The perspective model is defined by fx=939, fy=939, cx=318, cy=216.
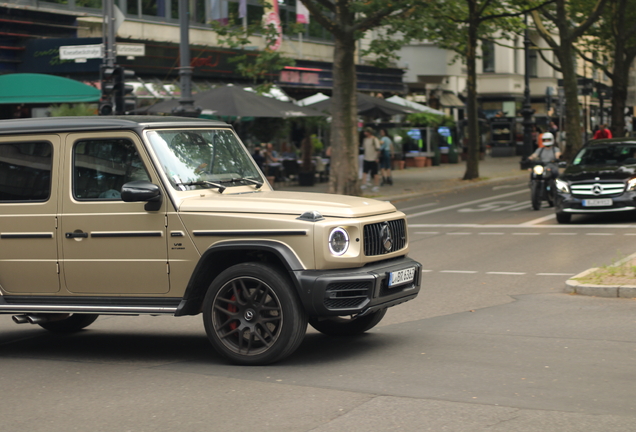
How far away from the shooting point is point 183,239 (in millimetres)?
7055

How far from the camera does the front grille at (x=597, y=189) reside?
17328mm

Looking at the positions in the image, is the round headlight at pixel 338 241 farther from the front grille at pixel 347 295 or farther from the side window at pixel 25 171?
the side window at pixel 25 171

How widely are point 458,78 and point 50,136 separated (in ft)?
167

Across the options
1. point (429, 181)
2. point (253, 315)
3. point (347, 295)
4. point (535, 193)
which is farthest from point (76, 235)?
point (429, 181)

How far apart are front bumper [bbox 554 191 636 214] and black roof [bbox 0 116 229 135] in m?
11.2

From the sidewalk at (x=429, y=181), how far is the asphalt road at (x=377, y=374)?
1650 cm

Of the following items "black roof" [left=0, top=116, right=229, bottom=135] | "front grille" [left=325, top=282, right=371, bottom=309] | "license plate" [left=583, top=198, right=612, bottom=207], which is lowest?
"license plate" [left=583, top=198, right=612, bottom=207]

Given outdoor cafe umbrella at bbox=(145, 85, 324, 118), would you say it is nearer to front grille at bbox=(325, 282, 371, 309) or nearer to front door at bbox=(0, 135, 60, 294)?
front door at bbox=(0, 135, 60, 294)

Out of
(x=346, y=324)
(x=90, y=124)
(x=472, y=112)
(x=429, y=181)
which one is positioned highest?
(x=472, y=112)

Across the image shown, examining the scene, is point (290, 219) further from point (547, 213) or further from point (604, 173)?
point (547, 213)

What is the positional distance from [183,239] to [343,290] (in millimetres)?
1299

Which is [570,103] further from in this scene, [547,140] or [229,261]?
[229,261]

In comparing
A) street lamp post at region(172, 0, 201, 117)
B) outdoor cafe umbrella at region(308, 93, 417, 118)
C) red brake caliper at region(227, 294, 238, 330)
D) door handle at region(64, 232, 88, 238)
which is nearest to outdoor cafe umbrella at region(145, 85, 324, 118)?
street lamp post at region(172, 0, 201, 117)

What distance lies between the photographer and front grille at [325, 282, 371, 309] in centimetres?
664
